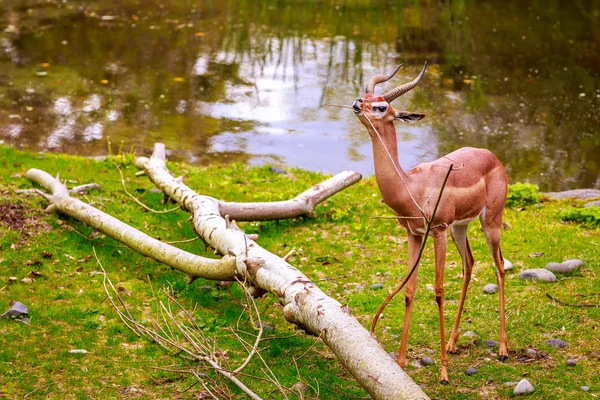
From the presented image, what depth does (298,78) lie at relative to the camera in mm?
14555

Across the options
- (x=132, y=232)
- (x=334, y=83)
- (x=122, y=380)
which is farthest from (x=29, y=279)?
(x=334, y=83)

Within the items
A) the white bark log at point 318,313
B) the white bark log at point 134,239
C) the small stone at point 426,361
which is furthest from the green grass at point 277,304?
the white bark log at point 318,313

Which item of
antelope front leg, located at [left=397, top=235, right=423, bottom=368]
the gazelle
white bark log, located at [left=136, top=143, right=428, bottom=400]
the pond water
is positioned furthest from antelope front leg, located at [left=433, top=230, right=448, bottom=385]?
the pond water

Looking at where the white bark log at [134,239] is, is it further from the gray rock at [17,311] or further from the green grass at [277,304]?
the gray rock at [17,311]

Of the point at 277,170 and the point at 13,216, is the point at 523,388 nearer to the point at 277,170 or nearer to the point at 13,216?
the point at 13,216

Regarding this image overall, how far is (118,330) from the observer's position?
619 centimetres

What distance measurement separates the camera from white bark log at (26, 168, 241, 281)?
251 inches

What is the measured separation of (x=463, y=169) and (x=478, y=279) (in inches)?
73.8

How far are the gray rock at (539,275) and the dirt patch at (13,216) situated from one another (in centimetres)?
495

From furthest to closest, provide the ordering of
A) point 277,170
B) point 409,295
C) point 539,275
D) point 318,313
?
1. point 277,170
2. point 539,275
3. point 409,295
4. point 318,313

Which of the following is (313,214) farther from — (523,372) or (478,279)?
(523,372)

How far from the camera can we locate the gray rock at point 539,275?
696 centimetres

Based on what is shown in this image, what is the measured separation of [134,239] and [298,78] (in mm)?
8041

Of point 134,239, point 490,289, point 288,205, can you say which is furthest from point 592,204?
point 134,239
